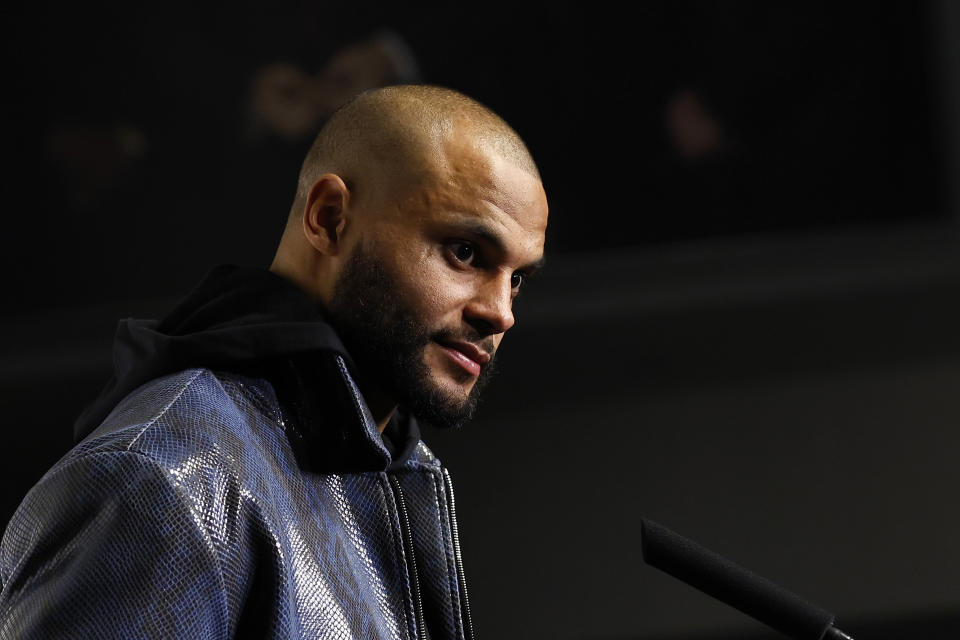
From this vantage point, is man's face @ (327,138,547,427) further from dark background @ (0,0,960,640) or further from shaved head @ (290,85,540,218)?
dark background @ (0,0,960,640)

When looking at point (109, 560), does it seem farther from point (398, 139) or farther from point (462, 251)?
point (398, 139)

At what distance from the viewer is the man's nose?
63.4 inches

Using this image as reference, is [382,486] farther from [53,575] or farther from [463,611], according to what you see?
[53,575]

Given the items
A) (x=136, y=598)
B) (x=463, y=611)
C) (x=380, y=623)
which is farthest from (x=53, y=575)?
(x=463, y=611)

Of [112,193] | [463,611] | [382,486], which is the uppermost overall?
[382,486]

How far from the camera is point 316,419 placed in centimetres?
143

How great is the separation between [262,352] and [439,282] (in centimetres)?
29

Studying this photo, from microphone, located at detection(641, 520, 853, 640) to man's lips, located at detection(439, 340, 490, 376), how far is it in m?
0.42

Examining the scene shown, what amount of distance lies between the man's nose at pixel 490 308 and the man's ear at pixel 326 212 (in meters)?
0.21

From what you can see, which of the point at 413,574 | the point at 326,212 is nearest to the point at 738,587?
Answer: the point at 413,574

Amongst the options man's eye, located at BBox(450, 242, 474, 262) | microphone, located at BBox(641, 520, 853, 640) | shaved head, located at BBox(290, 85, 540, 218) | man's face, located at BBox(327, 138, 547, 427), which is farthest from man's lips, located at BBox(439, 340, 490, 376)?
microphone, located at BBox(641, 520, 853, 640)

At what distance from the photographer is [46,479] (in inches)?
45.8

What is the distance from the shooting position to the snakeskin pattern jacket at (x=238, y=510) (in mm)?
1096

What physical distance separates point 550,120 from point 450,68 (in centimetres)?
41
